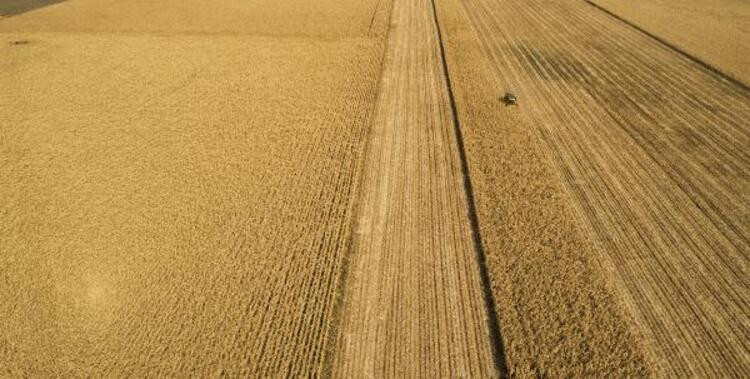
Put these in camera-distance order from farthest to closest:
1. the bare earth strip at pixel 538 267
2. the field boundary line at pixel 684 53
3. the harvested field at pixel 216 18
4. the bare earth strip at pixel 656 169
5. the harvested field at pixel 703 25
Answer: the harvested field at pixel 216 18, the harvested field at pixel 703 25, the field boundary line at pixel 684 53, the bare earth strip at pixel 656 169, the bare earth strip at pixel 538 267

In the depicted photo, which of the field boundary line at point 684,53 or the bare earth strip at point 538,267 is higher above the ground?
the field boundary line at point 684,53

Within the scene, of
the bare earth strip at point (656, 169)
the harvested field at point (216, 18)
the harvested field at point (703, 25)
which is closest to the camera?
the bare earth strip at point (656, 169)

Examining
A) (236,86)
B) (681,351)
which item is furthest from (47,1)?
(681,351)

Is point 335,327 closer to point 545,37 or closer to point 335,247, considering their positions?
point 335,247

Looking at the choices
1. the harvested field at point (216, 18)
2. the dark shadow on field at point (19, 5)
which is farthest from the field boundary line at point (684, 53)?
the dark shadow on field at point (19, 5)

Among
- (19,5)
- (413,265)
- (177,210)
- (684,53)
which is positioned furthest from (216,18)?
(684,53)

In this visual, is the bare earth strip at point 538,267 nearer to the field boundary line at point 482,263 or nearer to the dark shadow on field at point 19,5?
the field boundary line at point 482,263

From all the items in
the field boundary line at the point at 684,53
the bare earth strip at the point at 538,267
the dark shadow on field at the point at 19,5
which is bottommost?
the bare earth strip at the point at 538,267
